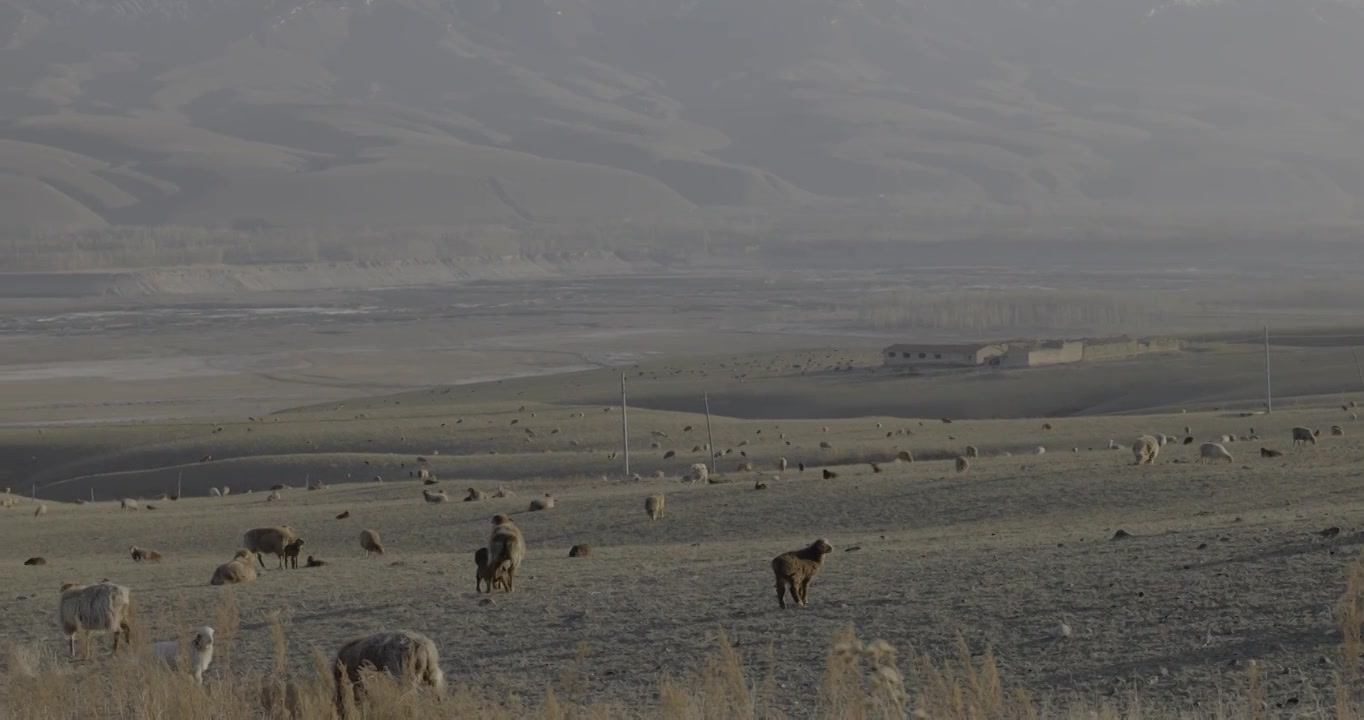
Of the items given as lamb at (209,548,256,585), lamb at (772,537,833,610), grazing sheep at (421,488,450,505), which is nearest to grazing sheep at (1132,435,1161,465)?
grazing sheep at (421,488,450,505)

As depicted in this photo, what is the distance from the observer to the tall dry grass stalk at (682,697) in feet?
27.9

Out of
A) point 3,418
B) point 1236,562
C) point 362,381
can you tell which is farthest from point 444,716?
point 362,381

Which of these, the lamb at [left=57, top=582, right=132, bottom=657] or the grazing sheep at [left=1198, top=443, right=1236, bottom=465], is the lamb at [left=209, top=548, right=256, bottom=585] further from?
the grazing sheep at [left=1198, top=443, right=1236, bottom=465]

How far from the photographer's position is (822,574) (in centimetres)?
1527

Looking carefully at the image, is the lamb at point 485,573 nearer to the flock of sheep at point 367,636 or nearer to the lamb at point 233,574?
the flock of sheep at point 367,636

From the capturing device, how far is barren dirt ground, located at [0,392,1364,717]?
1165 cm

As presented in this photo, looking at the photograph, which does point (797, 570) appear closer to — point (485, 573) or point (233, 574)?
point (485, 573)

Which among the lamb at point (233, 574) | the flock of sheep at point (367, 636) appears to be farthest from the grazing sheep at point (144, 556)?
the lamb at point (233, 574)

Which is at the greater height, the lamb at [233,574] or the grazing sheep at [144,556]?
the lamb at [233,574]

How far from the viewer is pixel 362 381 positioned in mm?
79500

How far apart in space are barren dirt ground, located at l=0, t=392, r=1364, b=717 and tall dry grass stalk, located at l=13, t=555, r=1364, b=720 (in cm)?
27

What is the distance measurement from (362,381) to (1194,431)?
4862 centimetres

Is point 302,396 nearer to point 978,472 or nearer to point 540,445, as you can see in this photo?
point 540,445

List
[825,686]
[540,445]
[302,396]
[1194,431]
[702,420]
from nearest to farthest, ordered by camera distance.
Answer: [825,686]
[1194,431]
[540,445]
[702,420]
[302,396]
